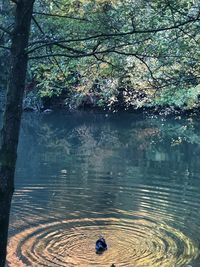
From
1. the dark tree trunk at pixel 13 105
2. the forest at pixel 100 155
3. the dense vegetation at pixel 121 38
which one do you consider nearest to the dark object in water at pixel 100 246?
the forest at pixel 100 155

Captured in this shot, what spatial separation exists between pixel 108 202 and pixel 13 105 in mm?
9236

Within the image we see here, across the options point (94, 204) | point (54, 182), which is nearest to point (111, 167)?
point (54, 182)

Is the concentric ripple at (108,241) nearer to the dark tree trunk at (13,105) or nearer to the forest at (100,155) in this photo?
the forest at (100,155)

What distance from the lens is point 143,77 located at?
28.6ft

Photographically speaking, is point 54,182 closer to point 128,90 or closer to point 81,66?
point 81,66

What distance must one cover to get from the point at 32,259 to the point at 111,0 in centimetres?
511

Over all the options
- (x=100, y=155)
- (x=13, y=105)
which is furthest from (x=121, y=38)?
(x=100, y=155)

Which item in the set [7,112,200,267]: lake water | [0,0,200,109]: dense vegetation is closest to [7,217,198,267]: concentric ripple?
[7,112,200,267]: lake water

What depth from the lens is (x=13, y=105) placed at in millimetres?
5742

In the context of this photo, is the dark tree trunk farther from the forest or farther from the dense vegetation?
the dense vegetation

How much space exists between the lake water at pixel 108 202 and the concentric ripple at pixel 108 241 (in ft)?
0.06

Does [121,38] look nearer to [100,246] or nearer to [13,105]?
[13,105]

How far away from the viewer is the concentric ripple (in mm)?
9758

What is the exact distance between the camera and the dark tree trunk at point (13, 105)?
5.73 m
